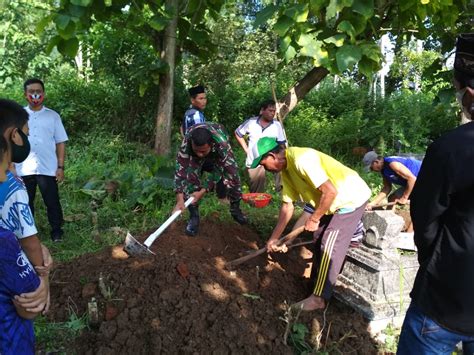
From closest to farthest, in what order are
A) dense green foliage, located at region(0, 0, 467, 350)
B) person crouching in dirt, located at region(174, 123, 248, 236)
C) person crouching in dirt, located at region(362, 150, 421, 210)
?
dense green foliage, located at region(0, 0, 467, 350)
person crouching in dirt, located at region(174, 123, 248, 236)
person crouching in dirt, located at region(362, 150, 421, 210)

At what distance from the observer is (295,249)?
3.99 meters

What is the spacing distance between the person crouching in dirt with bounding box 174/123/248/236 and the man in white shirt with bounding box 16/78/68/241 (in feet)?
4.29

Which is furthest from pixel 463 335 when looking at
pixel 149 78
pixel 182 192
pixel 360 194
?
pixel 149 78

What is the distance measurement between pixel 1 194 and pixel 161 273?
Result: 6.00ft

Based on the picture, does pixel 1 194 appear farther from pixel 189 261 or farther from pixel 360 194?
pixel 360 194

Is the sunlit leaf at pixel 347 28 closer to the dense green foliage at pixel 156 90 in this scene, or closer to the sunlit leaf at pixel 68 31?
the dense green foliage at pixel 156 90

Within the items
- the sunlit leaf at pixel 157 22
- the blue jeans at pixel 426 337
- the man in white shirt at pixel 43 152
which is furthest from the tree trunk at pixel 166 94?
the blue jeans at pixel 426 337

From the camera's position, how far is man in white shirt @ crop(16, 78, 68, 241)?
3990 millimetres

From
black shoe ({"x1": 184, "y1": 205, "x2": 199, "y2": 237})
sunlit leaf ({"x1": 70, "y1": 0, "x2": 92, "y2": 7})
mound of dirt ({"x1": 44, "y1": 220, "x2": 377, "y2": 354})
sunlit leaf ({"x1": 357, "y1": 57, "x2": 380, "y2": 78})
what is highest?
sunlit leaf ({"x1": 70, "y1": 0, "x2": 92, "y2": 7})

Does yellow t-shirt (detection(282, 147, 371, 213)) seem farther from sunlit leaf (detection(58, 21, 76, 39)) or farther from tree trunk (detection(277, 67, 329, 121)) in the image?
tree trunk (detection(277, 67, 329, 121))

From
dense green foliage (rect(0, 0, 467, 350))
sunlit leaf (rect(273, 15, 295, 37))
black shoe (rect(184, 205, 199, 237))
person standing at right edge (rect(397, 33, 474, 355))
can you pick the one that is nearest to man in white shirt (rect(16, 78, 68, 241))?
dense green foliage (rect(0, 0, 467, 350))

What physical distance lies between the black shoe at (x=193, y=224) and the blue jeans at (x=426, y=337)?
2.62m

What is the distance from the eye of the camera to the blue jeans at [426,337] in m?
1.49

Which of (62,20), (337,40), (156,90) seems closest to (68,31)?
(62,20)
